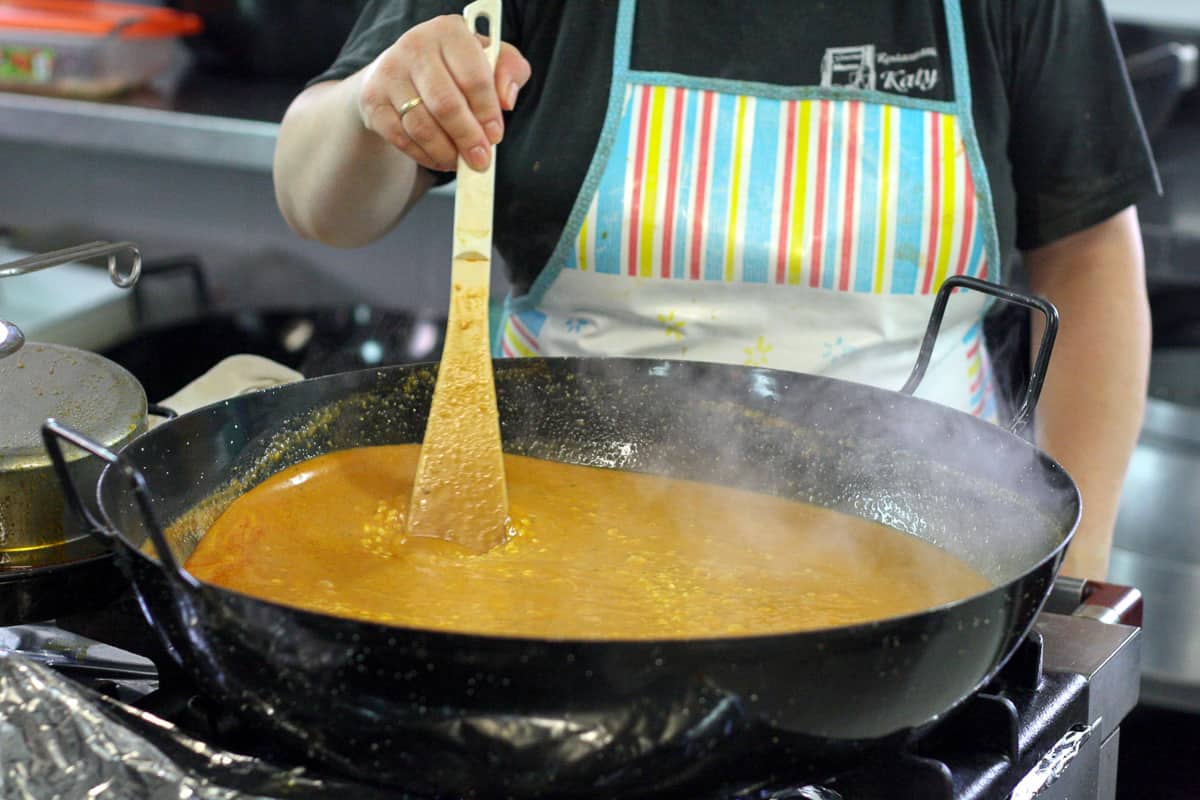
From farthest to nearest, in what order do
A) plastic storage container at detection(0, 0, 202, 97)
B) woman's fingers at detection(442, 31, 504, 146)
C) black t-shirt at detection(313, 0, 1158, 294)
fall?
plastic storage container at detection(0, 0, 202, 97)
black t-shirt at detection(313, 0, 1158, 294)
woman's fingers at detection(442, 31, 504, 146)

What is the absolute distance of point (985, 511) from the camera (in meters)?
0.98

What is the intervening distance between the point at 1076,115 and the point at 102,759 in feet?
3.63

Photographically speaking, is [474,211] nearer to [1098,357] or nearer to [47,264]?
[47,264]

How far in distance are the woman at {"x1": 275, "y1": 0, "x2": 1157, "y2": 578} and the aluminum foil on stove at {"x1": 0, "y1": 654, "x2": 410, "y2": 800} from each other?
0.67m

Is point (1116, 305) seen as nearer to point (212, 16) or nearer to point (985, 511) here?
point (985, 511)

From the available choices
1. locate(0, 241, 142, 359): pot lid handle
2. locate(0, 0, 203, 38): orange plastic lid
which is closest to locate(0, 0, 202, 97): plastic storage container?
locate(0, 0, 203, 38): orange plastic lid

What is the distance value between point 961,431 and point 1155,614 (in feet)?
4.36

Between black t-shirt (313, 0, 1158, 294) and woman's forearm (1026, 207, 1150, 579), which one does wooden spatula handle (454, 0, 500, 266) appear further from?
woman's forearm (1026, 207, 1150, 579)

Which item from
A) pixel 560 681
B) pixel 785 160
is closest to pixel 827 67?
pixel 785 160

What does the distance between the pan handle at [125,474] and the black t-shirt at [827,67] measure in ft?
2.39

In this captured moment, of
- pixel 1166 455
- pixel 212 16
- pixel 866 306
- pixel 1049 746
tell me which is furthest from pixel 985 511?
pixel 212 16

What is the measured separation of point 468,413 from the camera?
1.00m

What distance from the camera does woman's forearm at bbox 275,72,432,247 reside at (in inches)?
46.6

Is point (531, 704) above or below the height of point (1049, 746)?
above
